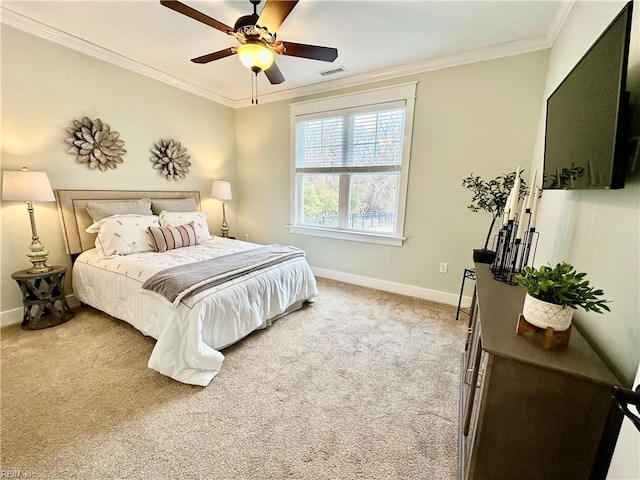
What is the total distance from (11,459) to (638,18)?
3.15 metres

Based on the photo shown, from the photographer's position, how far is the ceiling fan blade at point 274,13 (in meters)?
1.57

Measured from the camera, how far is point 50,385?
1721mm

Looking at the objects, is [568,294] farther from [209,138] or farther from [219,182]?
[209,138]

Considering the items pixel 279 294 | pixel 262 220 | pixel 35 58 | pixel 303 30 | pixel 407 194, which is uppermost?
pixel 303 30

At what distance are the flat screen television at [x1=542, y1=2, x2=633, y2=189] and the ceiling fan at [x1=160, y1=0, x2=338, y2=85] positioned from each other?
1467 mm

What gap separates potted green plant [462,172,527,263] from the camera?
221cm

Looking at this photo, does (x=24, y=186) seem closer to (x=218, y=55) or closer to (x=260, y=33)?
(x=218, y=55)

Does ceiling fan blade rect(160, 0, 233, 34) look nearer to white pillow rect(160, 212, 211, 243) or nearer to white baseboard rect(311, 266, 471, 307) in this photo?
white pillow rect(160, 212, 211, 243)

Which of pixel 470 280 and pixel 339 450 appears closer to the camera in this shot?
pixel 339 450

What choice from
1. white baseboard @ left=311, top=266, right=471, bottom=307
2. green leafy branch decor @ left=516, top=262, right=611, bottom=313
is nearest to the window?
white baseboard @ left=311, top=266, right=471, bottom=307

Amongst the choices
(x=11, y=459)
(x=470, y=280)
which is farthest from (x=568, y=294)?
(x=11, y=459)

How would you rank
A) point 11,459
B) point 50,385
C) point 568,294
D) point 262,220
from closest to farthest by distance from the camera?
1. point 568,294
2. point 11,459
3. point 50,385
4. point 262,220

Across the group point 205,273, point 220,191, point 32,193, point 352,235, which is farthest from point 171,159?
point 352,235

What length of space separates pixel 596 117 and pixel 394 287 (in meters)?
2.62
